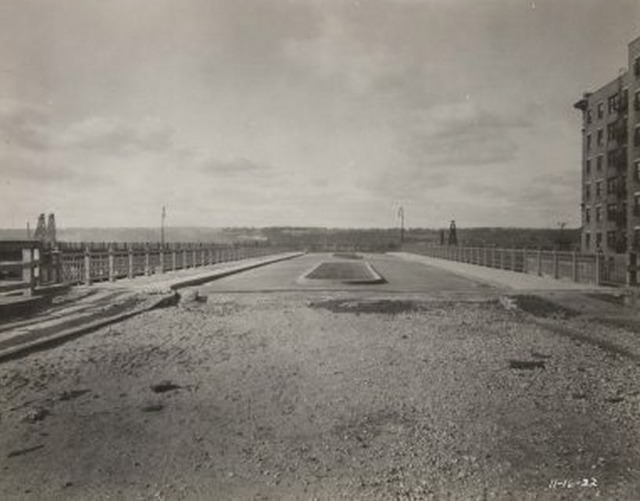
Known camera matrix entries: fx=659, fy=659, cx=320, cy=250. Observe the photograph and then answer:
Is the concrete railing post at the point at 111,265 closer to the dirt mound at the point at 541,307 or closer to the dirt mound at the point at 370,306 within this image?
the dirt mound at the point at 370,306

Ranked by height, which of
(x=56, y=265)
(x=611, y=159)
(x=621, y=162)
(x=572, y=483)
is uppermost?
(x=611, y=159)

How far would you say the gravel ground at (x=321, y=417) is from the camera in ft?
15.4

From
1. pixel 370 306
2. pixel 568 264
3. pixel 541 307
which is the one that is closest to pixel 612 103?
pixel 568 264

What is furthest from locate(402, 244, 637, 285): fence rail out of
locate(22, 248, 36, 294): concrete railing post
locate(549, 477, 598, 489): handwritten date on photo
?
locate(22, 248, 36, 294): concrete railing post

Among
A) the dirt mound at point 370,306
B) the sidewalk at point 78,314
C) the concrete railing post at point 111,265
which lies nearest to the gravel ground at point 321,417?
the sidewalk at point 78,314

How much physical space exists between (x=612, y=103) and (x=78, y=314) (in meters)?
55.6

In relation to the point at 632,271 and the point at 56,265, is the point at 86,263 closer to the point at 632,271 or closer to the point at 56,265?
the point at 56,265

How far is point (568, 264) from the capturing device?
21.7m

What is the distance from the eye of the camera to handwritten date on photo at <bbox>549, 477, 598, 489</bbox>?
4.55 meters

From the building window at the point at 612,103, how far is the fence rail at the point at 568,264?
30.0 m

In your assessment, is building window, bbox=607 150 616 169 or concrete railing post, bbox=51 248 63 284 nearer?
concrete railing post, bbox=51 248 63 284

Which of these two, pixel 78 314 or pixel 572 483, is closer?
pixel 572 483

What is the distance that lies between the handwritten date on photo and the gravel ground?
2 cm

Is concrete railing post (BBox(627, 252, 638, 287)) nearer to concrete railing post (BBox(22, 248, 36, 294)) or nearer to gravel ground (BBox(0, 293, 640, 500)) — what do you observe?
gravel ground (BBox(0, 293, 640, 500))
